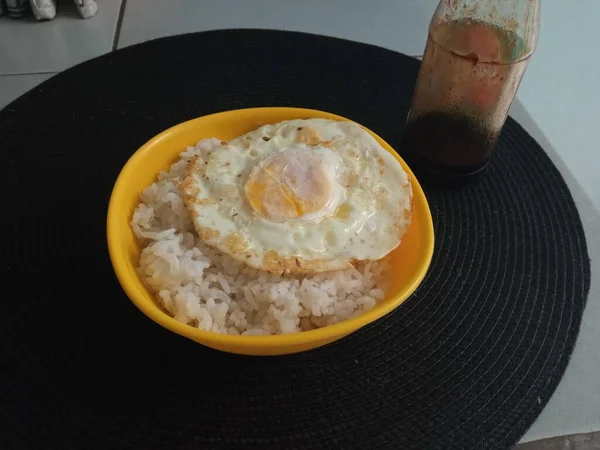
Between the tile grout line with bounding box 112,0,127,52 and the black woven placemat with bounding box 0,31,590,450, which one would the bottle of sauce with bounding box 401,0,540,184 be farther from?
the tile grout line with bounding box 112,0,127,52

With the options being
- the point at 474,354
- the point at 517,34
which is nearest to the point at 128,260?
the point at 474,354

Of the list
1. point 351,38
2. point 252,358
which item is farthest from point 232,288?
point 351,38

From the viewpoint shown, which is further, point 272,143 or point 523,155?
point 523,155

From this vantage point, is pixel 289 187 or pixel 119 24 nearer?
pixel 289 187

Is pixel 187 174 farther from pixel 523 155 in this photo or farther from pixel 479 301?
pixel 523 155

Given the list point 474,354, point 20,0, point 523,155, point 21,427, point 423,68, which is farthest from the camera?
point 20,0

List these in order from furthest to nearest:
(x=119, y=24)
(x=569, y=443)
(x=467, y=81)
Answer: (x=119, y=24)
(x=467, y=81)
(x=569, y=443)

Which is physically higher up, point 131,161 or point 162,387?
point 131,161

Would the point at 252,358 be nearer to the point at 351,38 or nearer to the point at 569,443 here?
the point at 569,443
